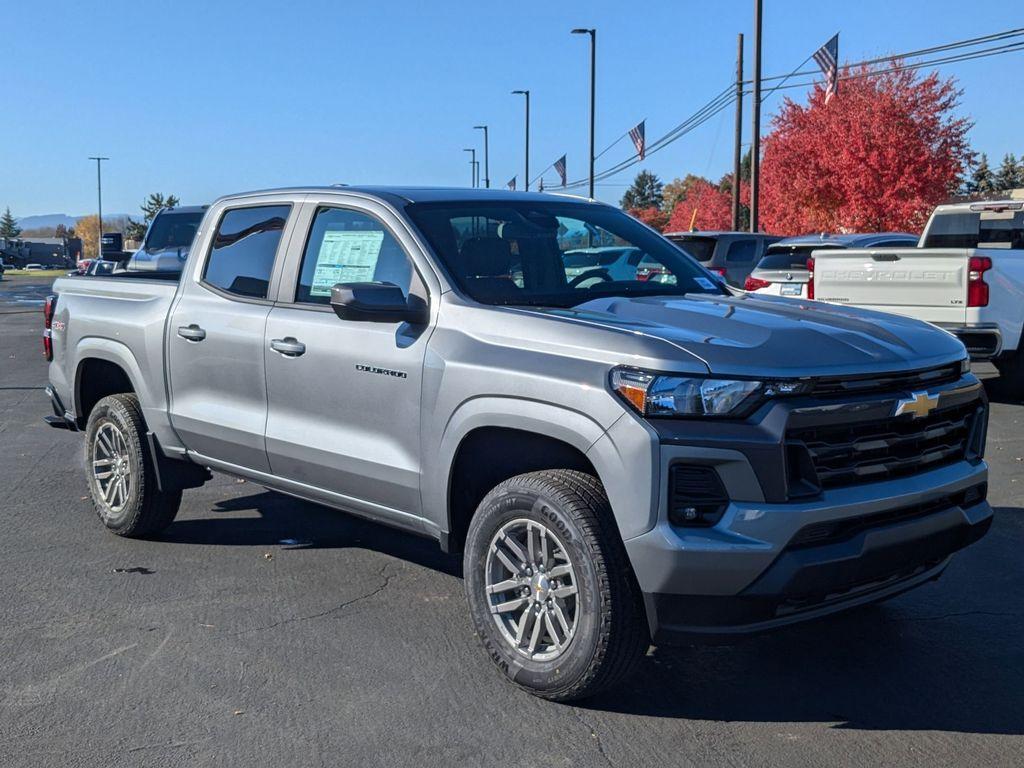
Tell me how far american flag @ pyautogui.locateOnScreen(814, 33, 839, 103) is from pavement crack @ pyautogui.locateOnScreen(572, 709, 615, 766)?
22.7 m

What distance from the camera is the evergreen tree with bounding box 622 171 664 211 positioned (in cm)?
14662

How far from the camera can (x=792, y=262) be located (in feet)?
47.5

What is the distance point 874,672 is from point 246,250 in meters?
3.47

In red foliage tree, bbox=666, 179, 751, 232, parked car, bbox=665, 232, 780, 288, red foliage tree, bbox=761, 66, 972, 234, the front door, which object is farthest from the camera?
red foliage tree, bbox=666, 179, 751, 232

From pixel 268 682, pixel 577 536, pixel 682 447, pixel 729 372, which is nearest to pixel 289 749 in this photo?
pixel 268 682

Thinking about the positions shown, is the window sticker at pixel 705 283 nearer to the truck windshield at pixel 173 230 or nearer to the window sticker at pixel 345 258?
the window sticker at pixel 345 258

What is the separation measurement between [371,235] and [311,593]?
169 centimetres

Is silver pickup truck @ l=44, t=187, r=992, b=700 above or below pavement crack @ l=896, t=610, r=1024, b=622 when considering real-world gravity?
above

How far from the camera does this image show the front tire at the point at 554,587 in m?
3.75

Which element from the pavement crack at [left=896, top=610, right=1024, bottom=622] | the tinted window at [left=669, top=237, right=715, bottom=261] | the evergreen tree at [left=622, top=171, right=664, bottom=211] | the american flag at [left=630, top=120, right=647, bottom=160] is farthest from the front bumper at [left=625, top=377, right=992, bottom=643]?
the evergreen tree at [left=622, top=171, right=664, bottom=211]

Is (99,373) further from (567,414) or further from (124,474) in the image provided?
(567,414)

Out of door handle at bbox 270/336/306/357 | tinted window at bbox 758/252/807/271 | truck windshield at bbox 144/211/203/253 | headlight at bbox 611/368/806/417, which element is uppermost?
truck windshield at bbox 144/211/203/253

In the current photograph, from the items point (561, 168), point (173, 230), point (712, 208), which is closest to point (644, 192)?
point (712, 208)

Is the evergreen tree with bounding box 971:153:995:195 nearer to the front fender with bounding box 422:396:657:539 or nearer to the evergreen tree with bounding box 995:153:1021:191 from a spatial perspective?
the evergreen tree with bounding box 995:153:1021:191
